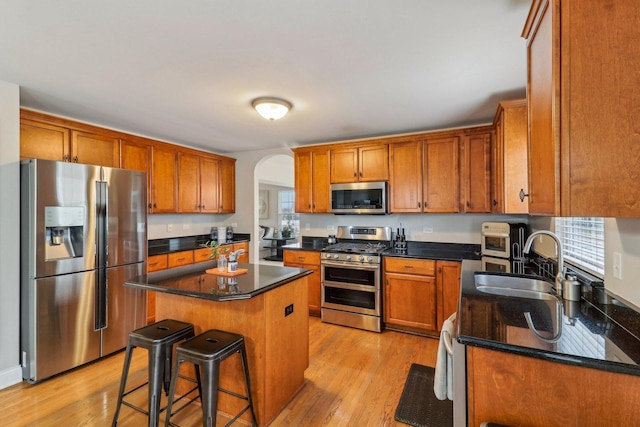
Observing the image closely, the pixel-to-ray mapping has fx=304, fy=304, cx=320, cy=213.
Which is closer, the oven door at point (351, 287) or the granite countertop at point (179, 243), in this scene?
the oven door at point (351, 287)

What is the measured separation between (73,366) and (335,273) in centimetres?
268

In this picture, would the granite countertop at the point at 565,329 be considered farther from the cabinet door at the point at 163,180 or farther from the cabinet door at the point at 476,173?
the cabinet door at the point at 163,180

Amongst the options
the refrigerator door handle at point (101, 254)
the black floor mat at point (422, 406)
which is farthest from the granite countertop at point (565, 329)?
the refrigerator door handle at point (101, 254)

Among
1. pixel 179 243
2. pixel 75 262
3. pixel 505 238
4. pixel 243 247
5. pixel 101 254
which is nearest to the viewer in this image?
pixel 75 262

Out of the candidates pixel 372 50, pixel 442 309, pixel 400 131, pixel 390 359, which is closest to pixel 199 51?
pixel 372 50

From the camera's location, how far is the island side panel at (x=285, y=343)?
2.02 m

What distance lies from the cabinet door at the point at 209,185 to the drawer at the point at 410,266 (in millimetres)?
2849

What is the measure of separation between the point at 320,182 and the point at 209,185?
181cm

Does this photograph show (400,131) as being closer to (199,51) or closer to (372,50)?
(372,50)

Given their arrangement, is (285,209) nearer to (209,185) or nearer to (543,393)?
(209,185)

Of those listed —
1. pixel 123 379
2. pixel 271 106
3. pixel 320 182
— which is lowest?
pixel 123 379

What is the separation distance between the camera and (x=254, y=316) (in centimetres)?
197

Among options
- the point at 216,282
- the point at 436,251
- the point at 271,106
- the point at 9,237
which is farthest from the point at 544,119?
the point at 9,237

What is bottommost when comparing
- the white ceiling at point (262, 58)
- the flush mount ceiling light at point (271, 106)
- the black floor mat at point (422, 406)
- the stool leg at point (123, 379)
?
the black floor mat at point (422, 406)
